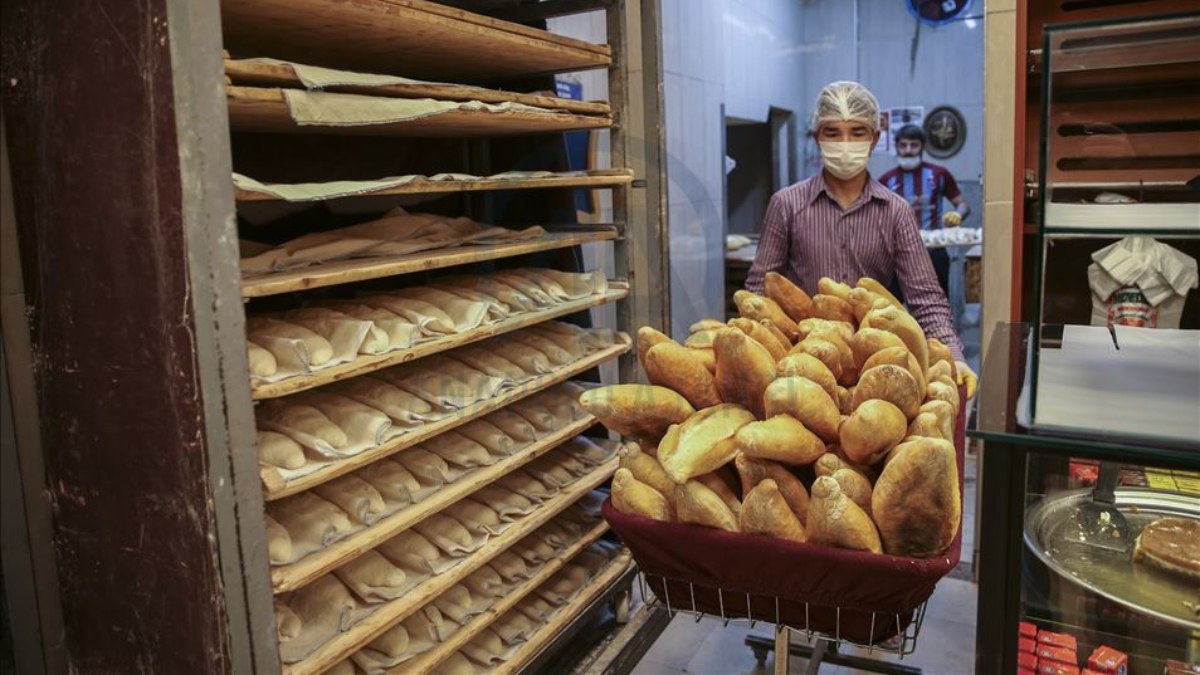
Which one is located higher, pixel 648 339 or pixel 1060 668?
pixel 648 339

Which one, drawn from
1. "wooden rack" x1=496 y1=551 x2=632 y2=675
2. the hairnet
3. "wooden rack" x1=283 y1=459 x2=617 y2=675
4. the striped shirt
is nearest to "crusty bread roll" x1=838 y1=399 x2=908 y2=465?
"wooden rack" x1=283 y1=459 x2=617 y2=675

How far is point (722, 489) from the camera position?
1.28 meters

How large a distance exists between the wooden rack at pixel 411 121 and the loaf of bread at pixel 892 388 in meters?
1.04

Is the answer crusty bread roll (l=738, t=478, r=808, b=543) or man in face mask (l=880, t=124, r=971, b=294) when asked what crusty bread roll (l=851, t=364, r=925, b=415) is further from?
man in face mask (l=880, t=124, r=971, b=294)

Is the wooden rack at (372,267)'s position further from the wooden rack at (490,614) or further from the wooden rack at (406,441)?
the wooden rack at (490,614)

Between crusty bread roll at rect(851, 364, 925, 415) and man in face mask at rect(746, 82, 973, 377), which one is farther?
man in face mask at rect(746, 82, 973, 377)

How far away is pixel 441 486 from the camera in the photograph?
2.04 metres

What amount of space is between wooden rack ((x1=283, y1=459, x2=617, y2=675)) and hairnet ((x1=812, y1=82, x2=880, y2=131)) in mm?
1437

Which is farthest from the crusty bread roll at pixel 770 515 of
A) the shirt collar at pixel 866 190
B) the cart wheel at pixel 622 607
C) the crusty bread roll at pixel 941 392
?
the shirt collar at pixel 866 190

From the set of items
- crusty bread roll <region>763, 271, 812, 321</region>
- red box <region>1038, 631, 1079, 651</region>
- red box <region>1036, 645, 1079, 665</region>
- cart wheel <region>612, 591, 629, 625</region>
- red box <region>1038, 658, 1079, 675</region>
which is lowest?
cart wheel <region>612, 591, 629, 625</region>

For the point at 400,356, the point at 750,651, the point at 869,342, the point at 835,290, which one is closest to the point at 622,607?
the point at 750,651

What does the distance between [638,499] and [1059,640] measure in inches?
27.2

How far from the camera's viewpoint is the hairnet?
286 centimetres

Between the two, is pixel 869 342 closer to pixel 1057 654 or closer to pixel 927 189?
pixel 1057 654
